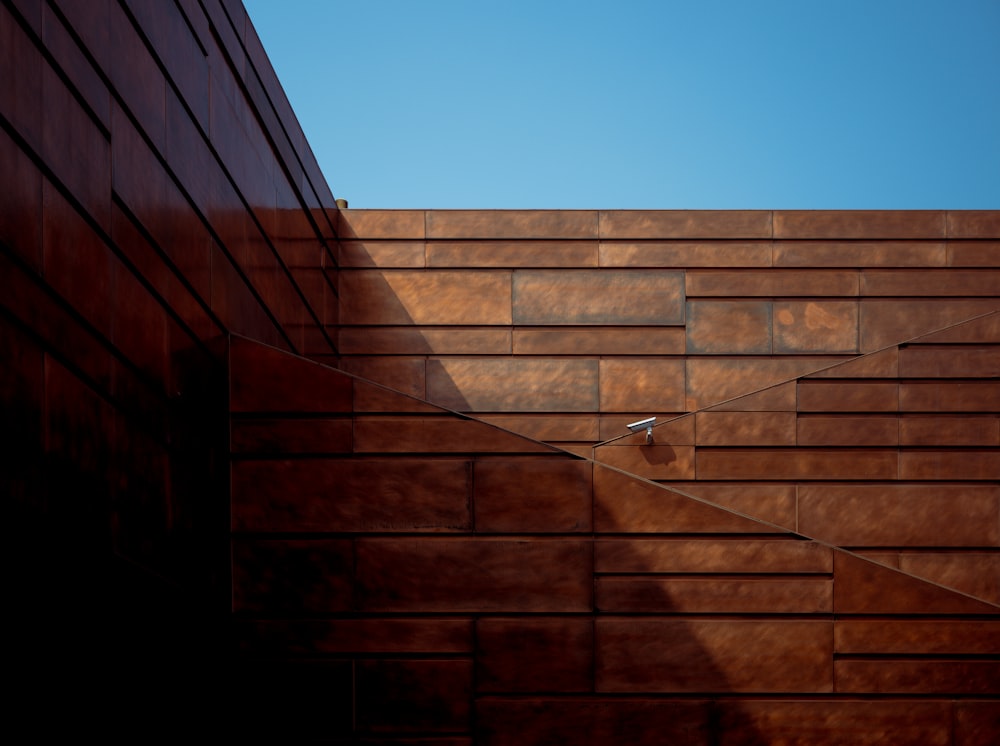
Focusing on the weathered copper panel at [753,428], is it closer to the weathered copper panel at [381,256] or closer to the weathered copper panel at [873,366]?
the weathered copper panel at [873,366]

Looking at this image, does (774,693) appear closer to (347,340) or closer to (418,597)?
(418,597)

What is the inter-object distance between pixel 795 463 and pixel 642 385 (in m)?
1.33

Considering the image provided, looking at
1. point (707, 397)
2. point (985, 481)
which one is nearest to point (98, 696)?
point (707, 397)

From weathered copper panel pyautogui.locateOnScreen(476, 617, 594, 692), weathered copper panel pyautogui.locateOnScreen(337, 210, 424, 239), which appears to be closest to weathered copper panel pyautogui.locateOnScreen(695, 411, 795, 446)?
weathered copper panel pyautogui.locateOnScreen(476, 617, 594, 692)

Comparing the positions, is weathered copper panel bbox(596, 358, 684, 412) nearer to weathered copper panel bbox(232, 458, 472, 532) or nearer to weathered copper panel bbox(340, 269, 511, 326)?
weathered copper panel bbox(340, 269, 511, 326)

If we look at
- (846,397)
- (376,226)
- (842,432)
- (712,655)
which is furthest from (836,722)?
(376,226)

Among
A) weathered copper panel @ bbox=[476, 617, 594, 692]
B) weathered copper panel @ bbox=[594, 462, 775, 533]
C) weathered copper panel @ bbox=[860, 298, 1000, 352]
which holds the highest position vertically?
weathered copper panel @ bbox=[860, 298, 1000, 352]

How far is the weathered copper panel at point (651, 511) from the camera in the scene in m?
4.63

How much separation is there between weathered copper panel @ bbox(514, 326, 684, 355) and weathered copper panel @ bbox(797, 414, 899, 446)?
3.97ft

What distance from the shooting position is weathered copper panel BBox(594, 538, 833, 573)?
4613 mm

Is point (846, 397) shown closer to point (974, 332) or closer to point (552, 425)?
point (974, 332)

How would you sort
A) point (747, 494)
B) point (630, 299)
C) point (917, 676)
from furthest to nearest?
point (630, 299), point (747, 494), point (917, 676)

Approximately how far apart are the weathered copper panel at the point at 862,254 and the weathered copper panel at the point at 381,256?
2825mm

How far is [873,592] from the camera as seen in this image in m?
4.62
